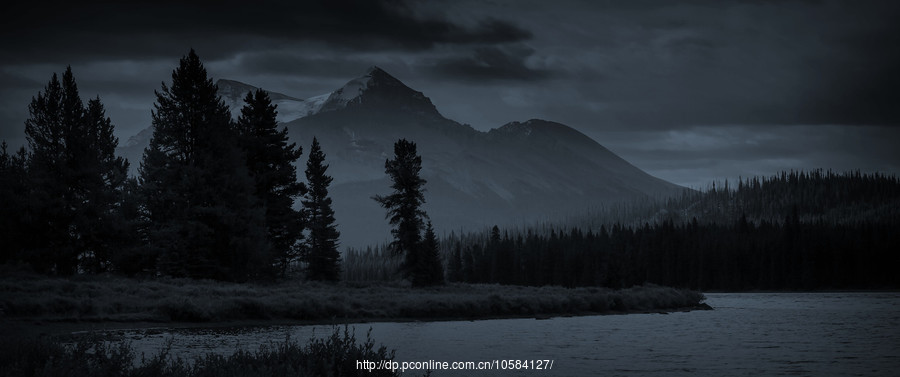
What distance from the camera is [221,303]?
32438 millimetres

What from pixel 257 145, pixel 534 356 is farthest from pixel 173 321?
pixel 257 145

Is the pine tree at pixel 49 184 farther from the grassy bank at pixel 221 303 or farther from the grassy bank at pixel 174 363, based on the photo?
the grassy bank at pixel 174 363

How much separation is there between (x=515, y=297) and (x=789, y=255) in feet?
397

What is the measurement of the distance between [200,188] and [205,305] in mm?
10658

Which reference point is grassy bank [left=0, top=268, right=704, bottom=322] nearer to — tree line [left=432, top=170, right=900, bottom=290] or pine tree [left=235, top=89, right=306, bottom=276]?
pine tree [left=235, top=89, right=306, bottom=276]

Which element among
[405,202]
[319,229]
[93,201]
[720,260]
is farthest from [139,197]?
[720,260]

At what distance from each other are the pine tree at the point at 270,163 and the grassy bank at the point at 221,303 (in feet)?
19.6

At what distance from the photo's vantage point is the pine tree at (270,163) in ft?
166

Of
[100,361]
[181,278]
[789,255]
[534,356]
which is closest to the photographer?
[100,361]

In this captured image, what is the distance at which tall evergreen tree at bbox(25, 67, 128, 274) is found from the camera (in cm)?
3812

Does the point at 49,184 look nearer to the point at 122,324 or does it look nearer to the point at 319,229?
the point at 122,324

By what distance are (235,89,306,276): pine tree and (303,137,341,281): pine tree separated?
12103 millimetres

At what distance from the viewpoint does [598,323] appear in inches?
1737

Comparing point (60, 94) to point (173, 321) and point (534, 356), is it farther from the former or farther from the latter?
point (534, 356)
